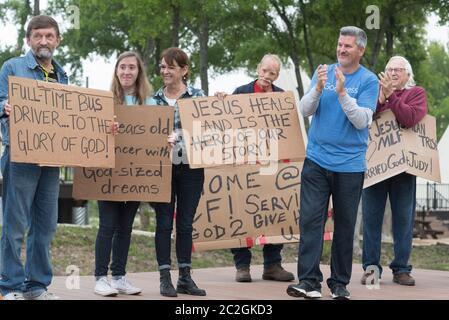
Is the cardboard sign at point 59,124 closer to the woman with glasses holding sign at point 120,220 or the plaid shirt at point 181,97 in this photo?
the woman with glasses holding sign at point 120,220

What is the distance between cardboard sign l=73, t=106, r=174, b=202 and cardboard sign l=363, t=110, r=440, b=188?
6.82 feet

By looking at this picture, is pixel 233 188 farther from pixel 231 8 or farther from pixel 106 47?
pixel 106 47

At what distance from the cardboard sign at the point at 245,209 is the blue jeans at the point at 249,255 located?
8.1 inches

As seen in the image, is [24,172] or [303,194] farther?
[303,194]

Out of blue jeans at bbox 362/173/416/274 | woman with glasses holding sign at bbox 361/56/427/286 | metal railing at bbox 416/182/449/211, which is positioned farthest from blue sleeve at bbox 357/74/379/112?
metal railing at bbox 416/182/449/211

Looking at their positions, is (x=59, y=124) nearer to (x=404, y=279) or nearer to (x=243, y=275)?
(x=243, y=275)

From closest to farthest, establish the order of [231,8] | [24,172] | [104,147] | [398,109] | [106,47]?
[24,172], [104,147], [398,109], [231,8], [106,47]

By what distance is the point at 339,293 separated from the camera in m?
6.62

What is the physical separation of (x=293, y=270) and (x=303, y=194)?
8.95ft

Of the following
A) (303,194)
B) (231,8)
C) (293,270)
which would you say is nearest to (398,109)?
(303,194)

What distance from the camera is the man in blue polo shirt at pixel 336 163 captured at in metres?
6.48

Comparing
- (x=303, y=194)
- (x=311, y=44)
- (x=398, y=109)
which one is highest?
(x=311, y=44)

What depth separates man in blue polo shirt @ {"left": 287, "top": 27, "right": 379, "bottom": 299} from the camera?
21.3 feet

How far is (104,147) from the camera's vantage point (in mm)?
6453
